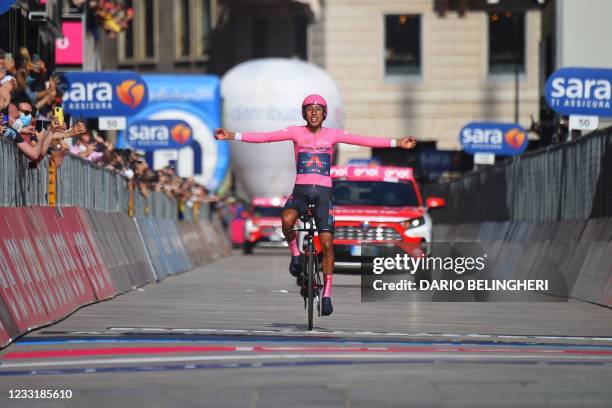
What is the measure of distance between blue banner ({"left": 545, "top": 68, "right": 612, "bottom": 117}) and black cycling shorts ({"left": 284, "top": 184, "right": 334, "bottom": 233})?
13732mm

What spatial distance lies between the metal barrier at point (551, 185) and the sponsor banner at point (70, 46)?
32.4 feet

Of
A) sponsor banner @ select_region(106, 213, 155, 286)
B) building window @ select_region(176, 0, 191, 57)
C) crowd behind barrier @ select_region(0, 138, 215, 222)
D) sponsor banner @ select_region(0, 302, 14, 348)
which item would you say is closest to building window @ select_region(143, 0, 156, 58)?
building window @ select_region(176, 0, 191, 57)

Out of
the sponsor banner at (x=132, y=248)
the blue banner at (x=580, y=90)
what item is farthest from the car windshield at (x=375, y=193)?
the sponsor banner at (x=132, y=248)

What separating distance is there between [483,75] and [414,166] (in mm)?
4746

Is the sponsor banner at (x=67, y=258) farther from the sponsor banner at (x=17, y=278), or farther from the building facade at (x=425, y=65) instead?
the building facade at (x=425, y=65)

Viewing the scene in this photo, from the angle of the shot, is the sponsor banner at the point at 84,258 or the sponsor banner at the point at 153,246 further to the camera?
the sponsor banner at the point at 153,246

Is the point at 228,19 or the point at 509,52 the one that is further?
the point at 228,19

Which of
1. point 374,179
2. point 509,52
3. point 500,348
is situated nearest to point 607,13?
point 509,52

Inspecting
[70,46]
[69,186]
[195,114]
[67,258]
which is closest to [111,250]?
[69,186]

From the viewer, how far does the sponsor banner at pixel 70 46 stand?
4072 centimetres

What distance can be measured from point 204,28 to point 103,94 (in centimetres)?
5632

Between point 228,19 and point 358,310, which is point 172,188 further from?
point 228,19

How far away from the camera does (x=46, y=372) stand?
1049cm

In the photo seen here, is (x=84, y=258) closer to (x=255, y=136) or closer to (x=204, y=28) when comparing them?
(x=255, y=136)
